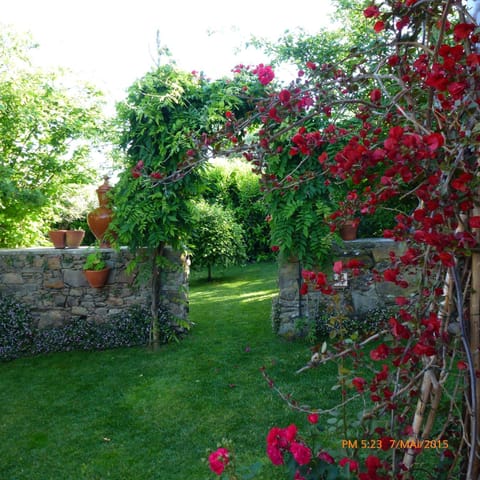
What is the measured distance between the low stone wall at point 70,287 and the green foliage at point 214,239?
355cm

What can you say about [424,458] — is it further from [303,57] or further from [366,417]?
[303,57]

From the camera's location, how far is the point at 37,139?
607cm

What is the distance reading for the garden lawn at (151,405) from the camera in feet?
9.55

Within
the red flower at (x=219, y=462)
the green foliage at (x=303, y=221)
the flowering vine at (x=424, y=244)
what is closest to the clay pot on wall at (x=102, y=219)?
the green foliage at (x=303, y=221)

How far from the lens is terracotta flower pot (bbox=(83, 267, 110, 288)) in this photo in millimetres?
5230

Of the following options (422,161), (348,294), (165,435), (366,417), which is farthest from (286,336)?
(422,161)

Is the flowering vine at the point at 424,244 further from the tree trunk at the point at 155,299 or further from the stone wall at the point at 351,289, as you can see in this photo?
the tree trunk at the point at 155,299

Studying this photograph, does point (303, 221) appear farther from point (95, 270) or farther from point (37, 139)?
point (37, 139)

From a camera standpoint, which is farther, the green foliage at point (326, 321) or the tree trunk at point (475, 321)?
the green foliage at point (326, 321)

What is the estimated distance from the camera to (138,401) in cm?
384

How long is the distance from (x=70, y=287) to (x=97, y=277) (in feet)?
1.52

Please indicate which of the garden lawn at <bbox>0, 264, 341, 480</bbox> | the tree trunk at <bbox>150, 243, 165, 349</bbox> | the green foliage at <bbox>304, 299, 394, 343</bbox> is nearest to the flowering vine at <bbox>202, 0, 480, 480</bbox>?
the garden lawn at <bbox>0, 264, 341, 480</bbox>

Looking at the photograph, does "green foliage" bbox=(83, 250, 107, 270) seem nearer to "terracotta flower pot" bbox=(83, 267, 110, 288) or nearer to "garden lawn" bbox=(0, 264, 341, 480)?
"terracotta flower pot" bbox=(83, 267, 110, 288)

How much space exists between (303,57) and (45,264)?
182 inches
